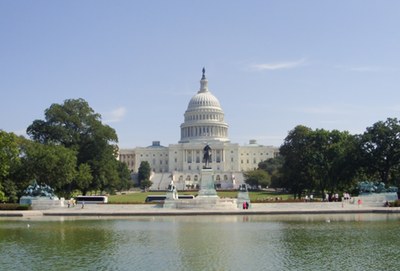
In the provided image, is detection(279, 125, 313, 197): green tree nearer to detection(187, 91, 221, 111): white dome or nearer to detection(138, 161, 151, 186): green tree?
detection(138, 161, 151, 186): green tree

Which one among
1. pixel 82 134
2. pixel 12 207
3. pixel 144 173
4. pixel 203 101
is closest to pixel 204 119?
pixel 203 101

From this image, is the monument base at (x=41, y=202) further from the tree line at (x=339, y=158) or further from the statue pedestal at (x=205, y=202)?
the tree line at (x=339, y=158)

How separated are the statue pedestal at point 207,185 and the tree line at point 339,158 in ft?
47.7

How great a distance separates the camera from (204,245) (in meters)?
21.6

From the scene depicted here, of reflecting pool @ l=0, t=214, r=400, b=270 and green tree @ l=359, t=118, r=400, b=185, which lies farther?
green tree @ l=359, t=118, r=400, b=185

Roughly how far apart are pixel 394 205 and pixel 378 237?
20.0 metres

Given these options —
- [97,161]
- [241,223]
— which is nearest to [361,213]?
[241,223]

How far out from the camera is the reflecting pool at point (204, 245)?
693 inches

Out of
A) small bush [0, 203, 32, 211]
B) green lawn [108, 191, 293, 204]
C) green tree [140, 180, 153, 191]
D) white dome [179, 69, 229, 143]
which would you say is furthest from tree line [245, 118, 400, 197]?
white dome [179, 69, 229, 143]

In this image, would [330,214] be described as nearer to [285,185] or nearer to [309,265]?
[309,265]

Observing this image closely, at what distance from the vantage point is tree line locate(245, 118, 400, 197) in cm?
5331

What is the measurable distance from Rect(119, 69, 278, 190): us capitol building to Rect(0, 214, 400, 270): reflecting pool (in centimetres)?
11935

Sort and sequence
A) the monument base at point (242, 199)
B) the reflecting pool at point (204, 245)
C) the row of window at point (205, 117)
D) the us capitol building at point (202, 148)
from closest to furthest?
the reflecting pool at point (204, 245)
the monument base at point (242, 199)
the us capitol building at point (202, 148)
the row of window at point (205, 117)

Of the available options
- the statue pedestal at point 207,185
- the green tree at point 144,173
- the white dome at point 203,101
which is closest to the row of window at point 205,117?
the white dome at point 203,101
